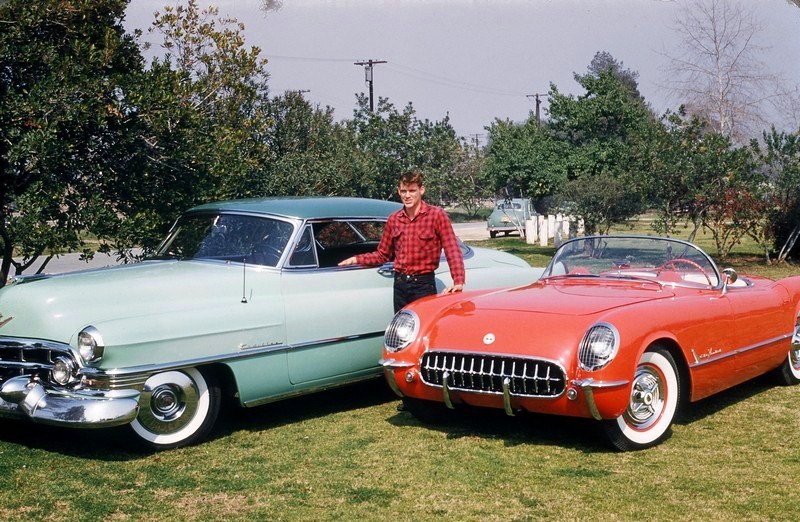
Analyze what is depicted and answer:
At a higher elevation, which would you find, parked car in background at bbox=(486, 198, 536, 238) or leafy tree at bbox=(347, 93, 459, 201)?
leafy tree at bbox=(347, 93, 459, 201)

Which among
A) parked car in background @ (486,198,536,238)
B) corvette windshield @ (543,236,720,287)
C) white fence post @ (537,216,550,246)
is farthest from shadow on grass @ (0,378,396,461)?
parked car in background @ (486,198,536,238)

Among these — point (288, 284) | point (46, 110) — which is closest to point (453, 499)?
point (288, 284)

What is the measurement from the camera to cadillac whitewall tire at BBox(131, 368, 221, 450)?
5.91 metres

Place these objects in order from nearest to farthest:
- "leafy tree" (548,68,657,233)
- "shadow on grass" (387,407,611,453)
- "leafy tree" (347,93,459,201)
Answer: "shadow on grass" (387,407,611,453)
"leafy tree" (347,93,459,201)
"leafy tree" (548,68,657,233)

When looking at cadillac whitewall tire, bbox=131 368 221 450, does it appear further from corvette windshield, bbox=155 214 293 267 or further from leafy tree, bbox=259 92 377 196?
leafy tree, bbox=259 92 377 196

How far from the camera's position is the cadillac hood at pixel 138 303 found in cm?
579

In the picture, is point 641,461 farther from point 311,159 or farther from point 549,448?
point 311,159

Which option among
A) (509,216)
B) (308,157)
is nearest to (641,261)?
(308,157)

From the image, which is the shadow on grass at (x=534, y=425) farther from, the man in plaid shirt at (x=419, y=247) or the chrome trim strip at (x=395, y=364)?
the man in plaid shirt at (x=419, y=247)

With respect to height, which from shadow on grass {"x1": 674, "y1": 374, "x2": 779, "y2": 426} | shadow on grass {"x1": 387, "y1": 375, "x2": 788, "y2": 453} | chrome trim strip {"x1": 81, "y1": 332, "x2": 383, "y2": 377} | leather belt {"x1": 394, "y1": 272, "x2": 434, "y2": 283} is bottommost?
shadow on grass {"x1": 674, "y1": 374, "x2": 779, "y2": 426}

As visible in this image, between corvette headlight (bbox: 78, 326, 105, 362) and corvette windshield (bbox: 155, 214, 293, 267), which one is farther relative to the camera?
corvette windshield (bbox: 155, 214, 293, 267)

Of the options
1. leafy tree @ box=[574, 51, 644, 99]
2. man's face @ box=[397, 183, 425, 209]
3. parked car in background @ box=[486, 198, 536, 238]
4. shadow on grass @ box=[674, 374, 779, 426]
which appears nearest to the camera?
shadow on grass @ box=[674, 374, 779, 426]

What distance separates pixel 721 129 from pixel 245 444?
2931cm

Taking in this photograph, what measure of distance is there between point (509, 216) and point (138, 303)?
2997 cm
